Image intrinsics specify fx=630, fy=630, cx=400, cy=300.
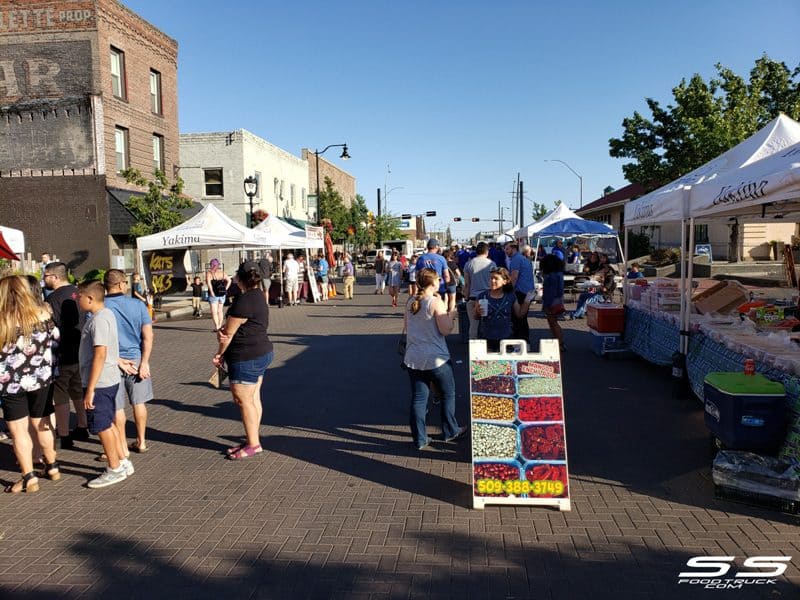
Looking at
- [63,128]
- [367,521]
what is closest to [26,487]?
[367,521]

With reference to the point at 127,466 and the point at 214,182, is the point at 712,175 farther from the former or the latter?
the point at 214,182

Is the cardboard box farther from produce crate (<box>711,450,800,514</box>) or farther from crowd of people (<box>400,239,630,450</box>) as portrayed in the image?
produce crate (<box>711,450,800,514</box>)

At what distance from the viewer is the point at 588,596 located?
11.6 feet

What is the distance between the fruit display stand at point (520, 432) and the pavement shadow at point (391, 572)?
0.53 m

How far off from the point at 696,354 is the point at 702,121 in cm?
2269

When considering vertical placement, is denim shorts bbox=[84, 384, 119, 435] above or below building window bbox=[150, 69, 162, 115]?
below

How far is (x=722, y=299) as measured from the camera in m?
8.74

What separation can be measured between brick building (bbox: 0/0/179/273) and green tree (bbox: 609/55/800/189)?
22.9m

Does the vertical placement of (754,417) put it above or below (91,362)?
below

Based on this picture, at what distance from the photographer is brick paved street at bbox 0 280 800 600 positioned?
3.74 m

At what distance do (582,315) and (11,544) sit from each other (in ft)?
46.4

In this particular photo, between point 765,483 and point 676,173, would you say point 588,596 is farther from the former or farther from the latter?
point 676,173

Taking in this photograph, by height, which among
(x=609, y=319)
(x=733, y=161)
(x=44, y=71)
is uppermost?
(x=44, y=71)

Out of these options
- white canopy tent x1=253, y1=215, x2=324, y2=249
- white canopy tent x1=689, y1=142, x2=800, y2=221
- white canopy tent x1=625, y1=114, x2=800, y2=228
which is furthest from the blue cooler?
white canopy tent x1=253, y1=215, x2=324, y2=249
